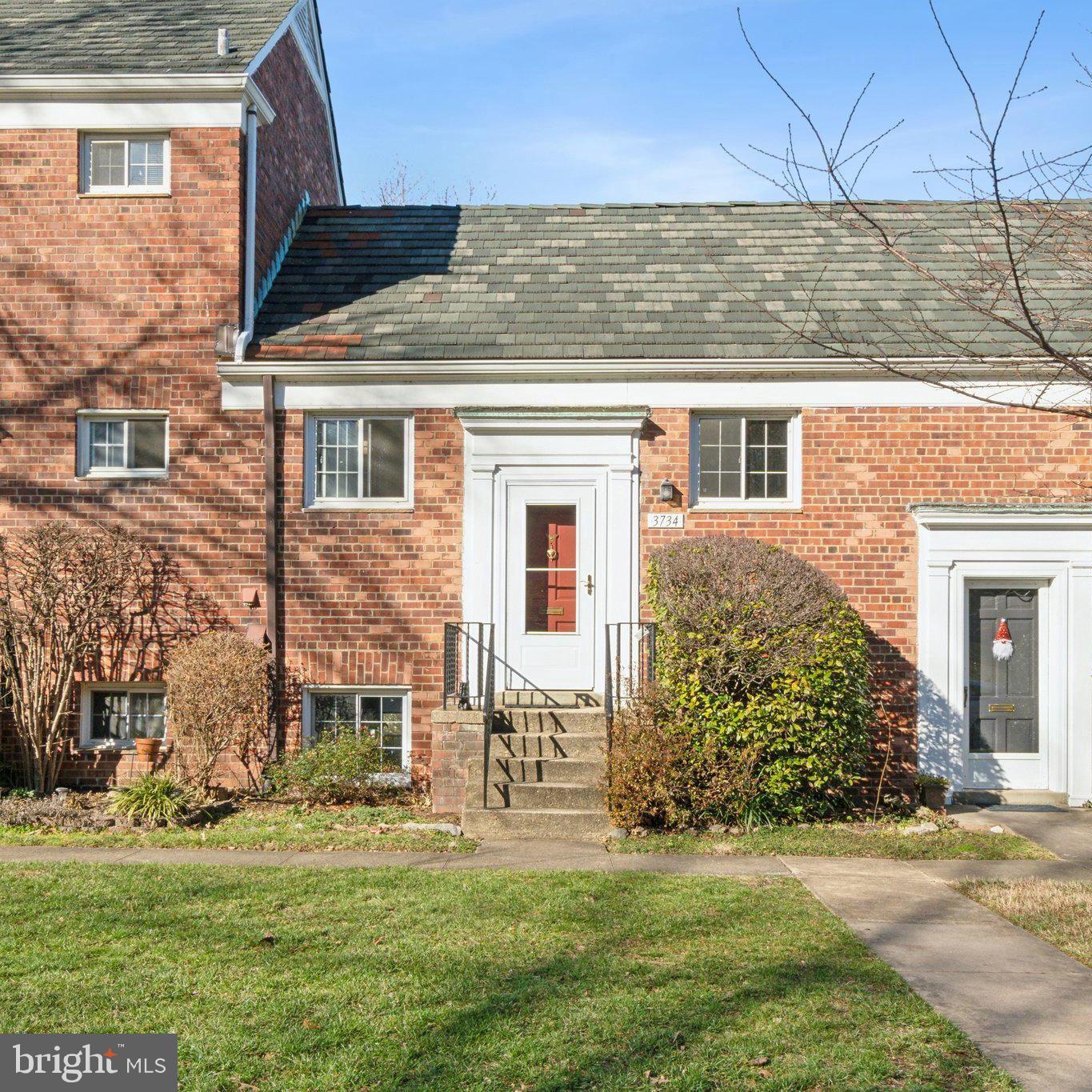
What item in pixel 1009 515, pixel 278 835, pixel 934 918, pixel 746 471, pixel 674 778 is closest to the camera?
pixel 934 918

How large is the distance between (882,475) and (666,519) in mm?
2256

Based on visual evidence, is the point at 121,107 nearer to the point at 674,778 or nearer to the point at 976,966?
the point at 674,778

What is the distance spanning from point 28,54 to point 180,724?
24.7 feet

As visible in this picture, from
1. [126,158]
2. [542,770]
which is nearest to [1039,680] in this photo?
[542,770]

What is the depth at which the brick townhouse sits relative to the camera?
35.8 ft

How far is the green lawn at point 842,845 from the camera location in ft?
27.8

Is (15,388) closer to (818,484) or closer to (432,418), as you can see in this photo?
(432,418)

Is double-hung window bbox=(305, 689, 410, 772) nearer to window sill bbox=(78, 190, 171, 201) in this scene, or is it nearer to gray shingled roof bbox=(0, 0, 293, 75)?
window sill bbox=(78, 190, 171, 201)

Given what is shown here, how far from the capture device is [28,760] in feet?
35.4

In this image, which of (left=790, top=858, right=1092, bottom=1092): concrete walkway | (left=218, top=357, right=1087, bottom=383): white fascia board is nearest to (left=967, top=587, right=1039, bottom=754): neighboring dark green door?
(left=218, top=357, right=1087, bottom=383): white fascia board

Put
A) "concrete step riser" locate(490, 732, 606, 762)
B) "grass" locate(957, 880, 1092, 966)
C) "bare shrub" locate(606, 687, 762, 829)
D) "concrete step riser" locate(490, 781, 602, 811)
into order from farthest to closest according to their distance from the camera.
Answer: "concrete step riser" locate(490, 732, 606, 762) → "concrete step riser" locate(490, 781, 602, 811) → "bare shrub" locate(606, 687, 762, 829) → "grass" locate(957, 880, 1092, 966)

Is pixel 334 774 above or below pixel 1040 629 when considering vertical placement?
below

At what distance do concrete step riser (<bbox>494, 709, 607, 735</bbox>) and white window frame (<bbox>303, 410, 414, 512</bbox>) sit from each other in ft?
8.03

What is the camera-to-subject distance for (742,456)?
11.2 meters
